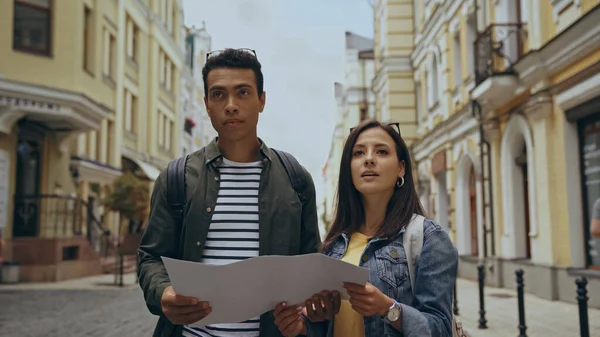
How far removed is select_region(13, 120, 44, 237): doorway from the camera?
18267 mm

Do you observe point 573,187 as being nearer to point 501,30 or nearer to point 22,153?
point 501,30

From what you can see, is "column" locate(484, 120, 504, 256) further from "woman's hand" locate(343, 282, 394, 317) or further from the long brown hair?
"woman's hand" locate(343, 282, 394, 317)

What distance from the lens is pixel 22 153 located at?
61.0 feet

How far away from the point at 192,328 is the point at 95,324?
8615 millimetres

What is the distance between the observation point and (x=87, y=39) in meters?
21.6

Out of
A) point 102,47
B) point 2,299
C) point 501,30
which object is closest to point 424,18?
point 501,30

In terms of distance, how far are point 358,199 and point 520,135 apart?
14264mm

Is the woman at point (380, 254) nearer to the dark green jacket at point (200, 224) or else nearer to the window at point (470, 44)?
the dark green jacket at point (200, 224)

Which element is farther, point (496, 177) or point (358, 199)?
point (496, 177)

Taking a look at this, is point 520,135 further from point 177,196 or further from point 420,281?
point 177,196

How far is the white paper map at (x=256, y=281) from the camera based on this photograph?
219 cm

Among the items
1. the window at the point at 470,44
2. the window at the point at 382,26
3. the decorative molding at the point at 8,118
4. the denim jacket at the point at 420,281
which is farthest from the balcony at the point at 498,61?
the window at the point at 382,26

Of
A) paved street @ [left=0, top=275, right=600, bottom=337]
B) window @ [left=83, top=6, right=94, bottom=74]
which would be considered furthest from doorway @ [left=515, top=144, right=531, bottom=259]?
window @ [left=83, top=6, right=94, bottom=74]

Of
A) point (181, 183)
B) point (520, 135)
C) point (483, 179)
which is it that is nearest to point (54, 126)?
point (483, 179)
